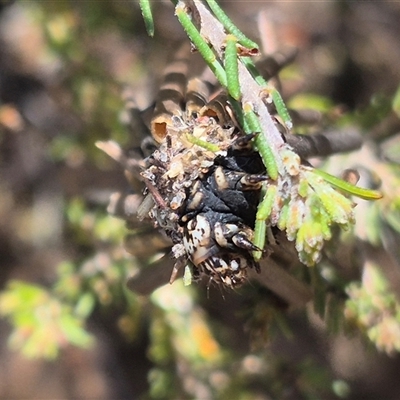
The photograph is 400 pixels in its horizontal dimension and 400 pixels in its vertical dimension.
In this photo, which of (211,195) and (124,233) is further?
(124,233)

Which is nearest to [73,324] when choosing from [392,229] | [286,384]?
[286,384]

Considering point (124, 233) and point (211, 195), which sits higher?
point (211, 195)

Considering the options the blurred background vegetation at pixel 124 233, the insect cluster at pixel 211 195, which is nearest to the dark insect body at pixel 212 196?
the insect cluster at pixel 211 195

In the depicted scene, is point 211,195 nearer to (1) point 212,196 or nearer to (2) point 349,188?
(1) point 212,196

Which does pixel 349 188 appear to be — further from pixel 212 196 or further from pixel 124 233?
pixel 124 233

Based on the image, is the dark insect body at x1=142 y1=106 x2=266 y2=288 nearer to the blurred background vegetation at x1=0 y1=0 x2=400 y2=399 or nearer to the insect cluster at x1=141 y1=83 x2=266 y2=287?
the insect cluster at x1=141 y1=83 x2=266 y2=287

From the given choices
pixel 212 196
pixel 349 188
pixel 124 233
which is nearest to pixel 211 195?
pixel 212 196

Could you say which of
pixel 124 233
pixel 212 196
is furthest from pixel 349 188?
pixel 124 233

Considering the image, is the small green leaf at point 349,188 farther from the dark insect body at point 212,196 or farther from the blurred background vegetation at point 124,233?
the blurred background vegetation at point 124,233
